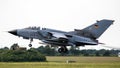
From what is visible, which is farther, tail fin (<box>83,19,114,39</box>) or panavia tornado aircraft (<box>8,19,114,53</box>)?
tail fin (<box>83,19,114,39</box>)

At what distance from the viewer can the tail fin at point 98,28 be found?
63.8 metres

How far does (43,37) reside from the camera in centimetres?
6197

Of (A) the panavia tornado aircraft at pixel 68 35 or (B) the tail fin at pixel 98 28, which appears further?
(B) the tail fin at pixel 98 28

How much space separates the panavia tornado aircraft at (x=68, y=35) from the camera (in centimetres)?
6121

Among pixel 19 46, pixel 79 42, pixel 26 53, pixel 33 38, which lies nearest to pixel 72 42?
pixel 79 42

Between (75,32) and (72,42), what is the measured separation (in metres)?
2.31

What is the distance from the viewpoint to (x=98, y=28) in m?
63.9

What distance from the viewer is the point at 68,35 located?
206 ft

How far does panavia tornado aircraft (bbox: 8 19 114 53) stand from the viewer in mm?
61213

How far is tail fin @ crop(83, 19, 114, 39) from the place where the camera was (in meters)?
63.8

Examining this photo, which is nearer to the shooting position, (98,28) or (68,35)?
(68,35)

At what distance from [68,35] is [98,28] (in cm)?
473

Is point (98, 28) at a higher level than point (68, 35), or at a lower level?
higher

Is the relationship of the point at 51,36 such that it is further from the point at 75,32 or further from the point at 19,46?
the point at 19,46
